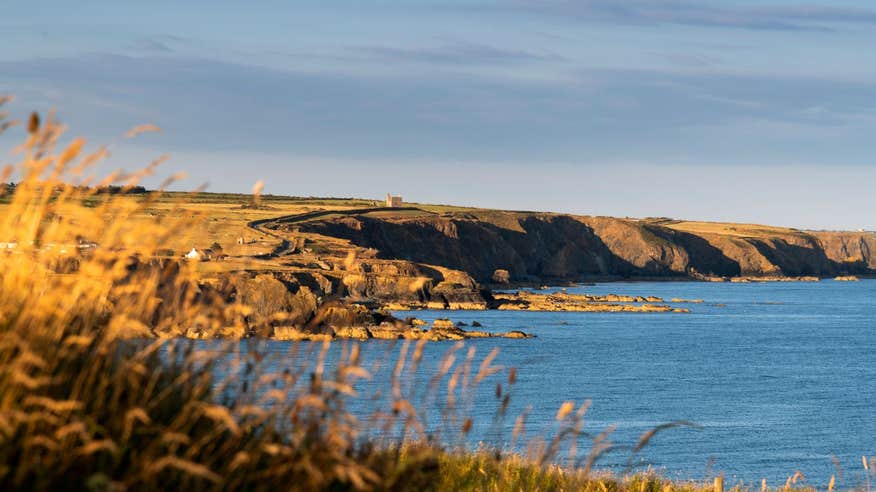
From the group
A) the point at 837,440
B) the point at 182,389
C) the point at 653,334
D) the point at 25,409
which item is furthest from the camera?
the point at 653,334

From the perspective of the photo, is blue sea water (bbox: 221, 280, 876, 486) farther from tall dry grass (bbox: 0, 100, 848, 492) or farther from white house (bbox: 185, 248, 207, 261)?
tall dry grass (bbox: 0, 100, 848, 492)

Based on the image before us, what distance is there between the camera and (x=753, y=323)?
127 meters

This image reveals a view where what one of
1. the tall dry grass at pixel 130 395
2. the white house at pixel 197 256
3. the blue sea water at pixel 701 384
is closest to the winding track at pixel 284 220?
the blue sea water at pixel 701 384

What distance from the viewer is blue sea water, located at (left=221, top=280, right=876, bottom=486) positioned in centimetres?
4631

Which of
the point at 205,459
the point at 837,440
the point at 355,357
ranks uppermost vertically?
the point at 355,357

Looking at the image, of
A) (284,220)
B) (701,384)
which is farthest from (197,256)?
(284,220)

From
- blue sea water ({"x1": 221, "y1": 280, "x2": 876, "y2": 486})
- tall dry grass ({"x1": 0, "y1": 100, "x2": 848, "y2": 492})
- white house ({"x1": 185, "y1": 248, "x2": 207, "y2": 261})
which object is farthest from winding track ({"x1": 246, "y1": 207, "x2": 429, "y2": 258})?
tall dry grass ({"x1": 0, "y1": 100, "x2": 848, "y2": 492})

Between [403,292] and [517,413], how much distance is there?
248ft

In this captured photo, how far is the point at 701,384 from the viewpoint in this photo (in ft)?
239

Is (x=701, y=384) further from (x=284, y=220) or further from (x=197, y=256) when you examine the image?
(x=284, y=220)

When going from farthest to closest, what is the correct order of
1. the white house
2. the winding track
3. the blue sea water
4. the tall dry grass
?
the winding track → the blue sea water → the white house → the tall dry grass

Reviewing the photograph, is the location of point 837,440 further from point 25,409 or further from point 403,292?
point 403,292

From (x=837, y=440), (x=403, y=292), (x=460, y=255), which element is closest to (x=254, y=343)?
(x=837, y=440)

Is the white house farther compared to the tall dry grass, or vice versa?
the white house
